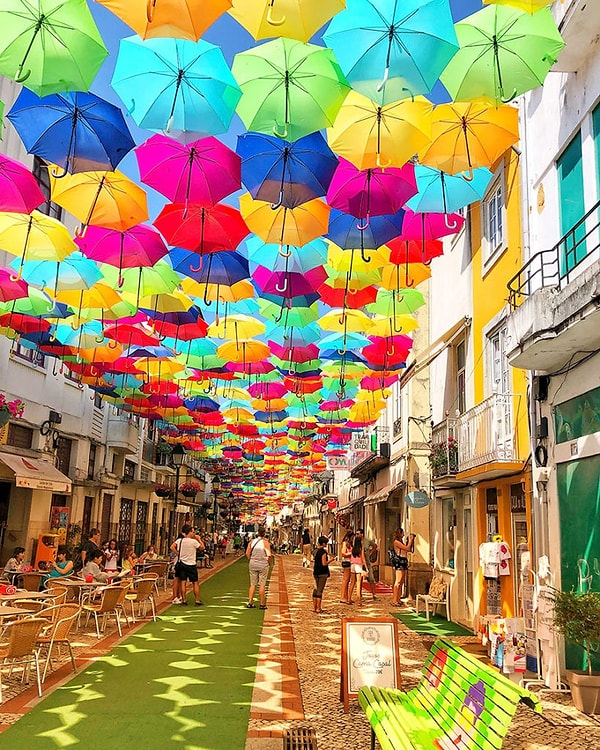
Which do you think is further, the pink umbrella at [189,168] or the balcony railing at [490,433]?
the balcony railing at [490,433]

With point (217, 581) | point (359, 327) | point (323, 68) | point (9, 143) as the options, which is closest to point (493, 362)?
point (359, 327)

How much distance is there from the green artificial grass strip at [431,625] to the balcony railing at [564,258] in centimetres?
675

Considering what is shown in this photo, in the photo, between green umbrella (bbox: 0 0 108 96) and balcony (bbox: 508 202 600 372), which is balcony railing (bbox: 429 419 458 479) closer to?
balcony (bbox: 508 202 600 372)

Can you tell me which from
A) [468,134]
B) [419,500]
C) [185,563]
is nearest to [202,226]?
[468,134]

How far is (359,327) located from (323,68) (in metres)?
6.84

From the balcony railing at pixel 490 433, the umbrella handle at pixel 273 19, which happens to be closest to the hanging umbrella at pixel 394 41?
the umbrella handle at pixel 273 19

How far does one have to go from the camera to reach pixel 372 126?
6816 mm

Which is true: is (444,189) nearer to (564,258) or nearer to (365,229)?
(365,229)

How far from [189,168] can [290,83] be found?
5.96 feet

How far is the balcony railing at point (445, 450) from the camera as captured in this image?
14.3 m

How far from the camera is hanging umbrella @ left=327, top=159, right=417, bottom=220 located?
769 cm

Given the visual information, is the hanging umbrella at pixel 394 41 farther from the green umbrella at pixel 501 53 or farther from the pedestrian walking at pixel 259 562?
the pedestrian walking at pixel 259 562

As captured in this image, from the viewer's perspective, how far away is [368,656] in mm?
7070

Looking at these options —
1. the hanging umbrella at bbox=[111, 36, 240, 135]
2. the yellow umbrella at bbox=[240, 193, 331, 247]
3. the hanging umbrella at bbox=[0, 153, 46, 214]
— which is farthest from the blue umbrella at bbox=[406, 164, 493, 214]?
the hanging umbrella at bbox=[0, 153, 46, 214]
